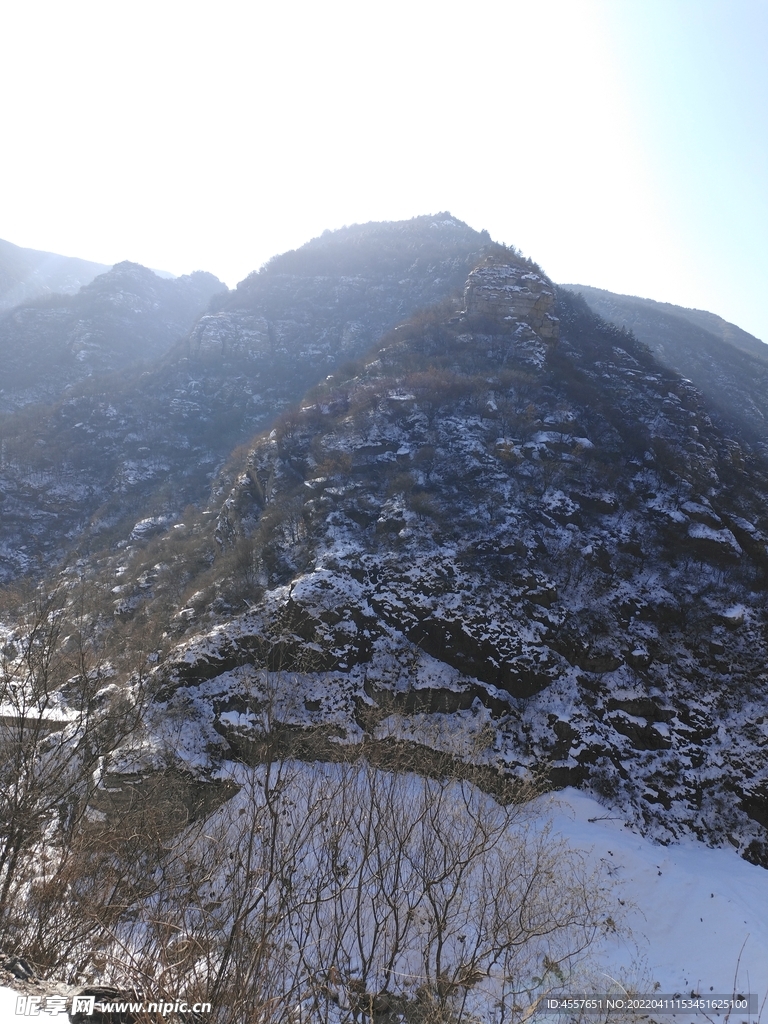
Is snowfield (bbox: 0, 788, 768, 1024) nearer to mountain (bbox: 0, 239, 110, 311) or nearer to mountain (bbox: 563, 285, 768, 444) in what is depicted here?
mountain (bbox: 563, 285, 768, 444)

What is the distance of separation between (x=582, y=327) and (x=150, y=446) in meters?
34.4

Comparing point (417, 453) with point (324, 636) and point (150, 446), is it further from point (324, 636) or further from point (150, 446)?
point (150, 446)

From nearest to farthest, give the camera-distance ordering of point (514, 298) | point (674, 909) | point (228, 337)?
point (674, 909)
point (514, 298)
point (228, 337)

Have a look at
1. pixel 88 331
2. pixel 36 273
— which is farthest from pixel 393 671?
pixel 36 273

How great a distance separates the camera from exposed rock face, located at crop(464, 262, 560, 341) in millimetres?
30672

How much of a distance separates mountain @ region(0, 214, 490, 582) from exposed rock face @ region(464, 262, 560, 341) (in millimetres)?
8948

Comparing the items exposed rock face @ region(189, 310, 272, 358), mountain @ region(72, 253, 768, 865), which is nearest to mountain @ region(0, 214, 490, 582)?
exposed rock face @ region(189, 310, 272, 358)

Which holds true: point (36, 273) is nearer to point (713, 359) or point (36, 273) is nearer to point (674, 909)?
point (713, 359)

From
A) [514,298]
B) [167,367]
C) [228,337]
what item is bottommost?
[167,367]

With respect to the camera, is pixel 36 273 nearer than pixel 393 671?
No

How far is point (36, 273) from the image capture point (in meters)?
85.6

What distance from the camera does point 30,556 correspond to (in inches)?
1177

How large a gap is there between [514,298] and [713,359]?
90.2ft

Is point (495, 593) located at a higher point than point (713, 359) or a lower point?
lower
